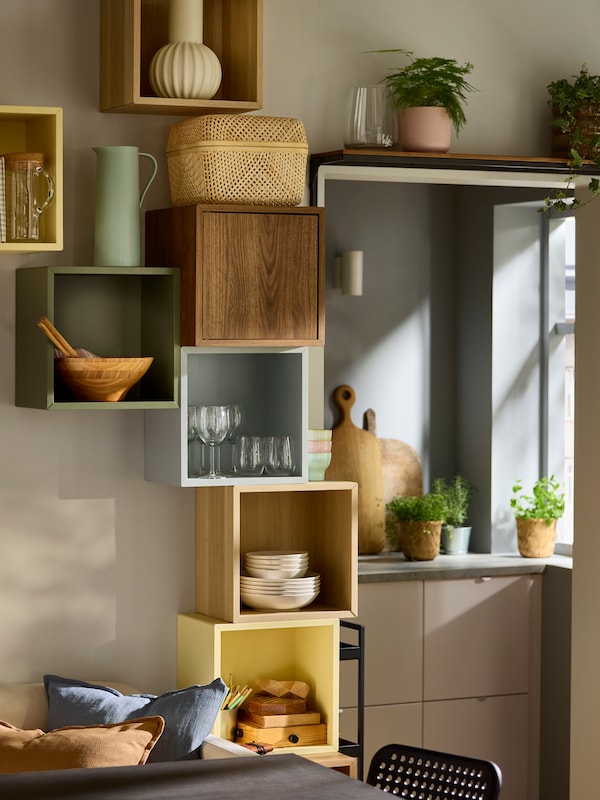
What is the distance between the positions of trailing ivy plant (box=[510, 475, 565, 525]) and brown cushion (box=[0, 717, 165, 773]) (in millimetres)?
2385

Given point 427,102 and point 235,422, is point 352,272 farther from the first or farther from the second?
point 235,422

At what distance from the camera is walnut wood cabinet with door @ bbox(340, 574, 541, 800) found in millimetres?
4547

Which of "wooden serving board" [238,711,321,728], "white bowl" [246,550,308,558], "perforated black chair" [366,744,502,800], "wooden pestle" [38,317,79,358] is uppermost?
"wooden pestle" [38,317,79,358]

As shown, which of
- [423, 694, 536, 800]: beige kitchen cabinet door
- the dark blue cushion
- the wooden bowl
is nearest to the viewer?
the dark blue cushion

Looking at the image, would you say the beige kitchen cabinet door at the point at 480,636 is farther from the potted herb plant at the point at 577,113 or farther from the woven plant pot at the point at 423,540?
the potted herb plant at the point at 577,113

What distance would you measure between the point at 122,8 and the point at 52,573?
5.00 feet

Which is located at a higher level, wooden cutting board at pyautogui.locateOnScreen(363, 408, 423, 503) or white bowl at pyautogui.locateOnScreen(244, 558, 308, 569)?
wooden cutting board at pyautogui.locateOnScreen(363, 408, 423, 503)

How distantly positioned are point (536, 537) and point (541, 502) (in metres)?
0.16

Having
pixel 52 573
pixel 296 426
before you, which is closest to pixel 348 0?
pixel 296 426

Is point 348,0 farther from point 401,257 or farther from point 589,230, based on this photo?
point 401,257

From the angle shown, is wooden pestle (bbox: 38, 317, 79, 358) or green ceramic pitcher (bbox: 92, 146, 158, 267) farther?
green ceramic pitcher (bbox: 92, 146, 158, 267)

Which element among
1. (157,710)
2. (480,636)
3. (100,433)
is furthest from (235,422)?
(480,636)

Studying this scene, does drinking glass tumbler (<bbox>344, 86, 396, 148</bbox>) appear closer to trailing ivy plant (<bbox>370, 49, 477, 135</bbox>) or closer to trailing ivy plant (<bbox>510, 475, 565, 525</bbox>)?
trailing ivy plant (<bbox>370, 49, 477, 135</bbox>)

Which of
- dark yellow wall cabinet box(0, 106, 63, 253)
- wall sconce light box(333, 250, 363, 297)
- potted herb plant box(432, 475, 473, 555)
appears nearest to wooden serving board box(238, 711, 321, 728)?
dark yellow wall cabinet box(0, 106, 63, 253)
